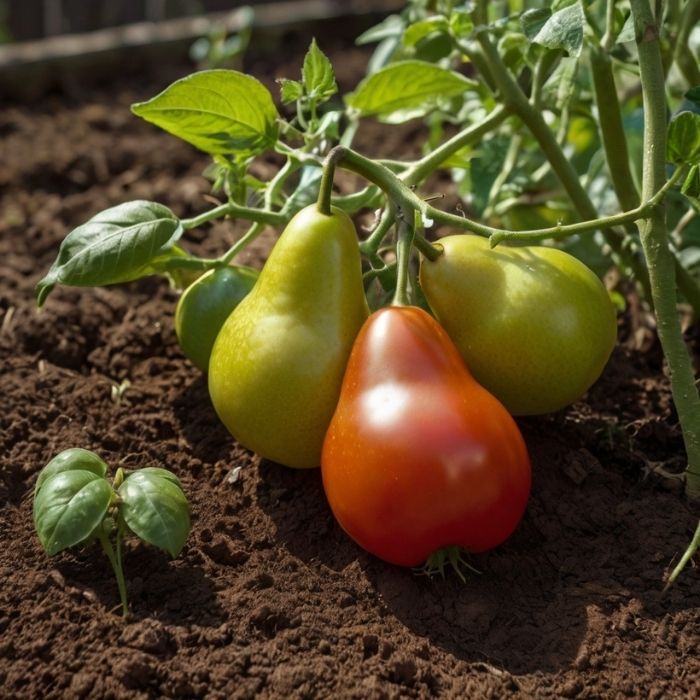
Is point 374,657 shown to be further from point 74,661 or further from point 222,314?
point 222,314

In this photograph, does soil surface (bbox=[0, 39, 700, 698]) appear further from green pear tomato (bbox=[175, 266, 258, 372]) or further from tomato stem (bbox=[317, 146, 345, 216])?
tomato stem (bbox=[317, 146, 345, 216])

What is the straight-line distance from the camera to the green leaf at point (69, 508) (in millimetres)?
1645

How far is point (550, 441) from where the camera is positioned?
6.81 feet

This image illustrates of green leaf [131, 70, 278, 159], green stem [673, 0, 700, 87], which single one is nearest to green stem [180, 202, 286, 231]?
green leaf [131, 70, 278, 159]

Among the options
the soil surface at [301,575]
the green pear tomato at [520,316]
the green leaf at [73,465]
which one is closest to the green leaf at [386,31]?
the soil surface at [301,575]

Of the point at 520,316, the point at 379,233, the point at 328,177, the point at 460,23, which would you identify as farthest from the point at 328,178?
the point at 460,23

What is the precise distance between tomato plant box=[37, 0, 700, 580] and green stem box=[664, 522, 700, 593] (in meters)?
0.21

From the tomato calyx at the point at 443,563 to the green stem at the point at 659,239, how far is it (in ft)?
1.52

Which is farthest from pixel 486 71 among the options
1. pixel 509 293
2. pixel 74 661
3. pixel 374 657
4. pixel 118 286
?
pixel 74 661

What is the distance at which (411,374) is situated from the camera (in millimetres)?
1739

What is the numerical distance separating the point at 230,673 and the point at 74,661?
9.5 inches

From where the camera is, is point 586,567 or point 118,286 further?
point 118,286

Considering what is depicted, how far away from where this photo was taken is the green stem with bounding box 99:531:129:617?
1.69m

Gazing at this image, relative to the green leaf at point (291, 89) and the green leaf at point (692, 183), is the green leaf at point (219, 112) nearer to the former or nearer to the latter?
the green leaf at point (291, 89)
